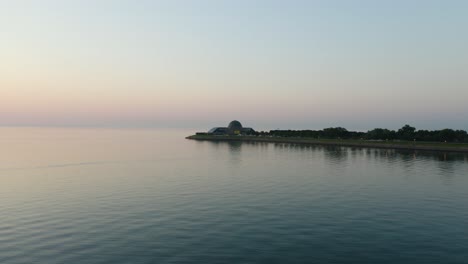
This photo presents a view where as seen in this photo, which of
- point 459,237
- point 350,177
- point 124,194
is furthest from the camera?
point 350,177

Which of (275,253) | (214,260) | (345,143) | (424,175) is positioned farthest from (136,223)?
(345,143)

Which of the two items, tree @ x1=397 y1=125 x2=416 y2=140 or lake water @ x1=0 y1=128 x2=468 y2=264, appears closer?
lake water @ x1=0 y1=128 x2=468 y2=264

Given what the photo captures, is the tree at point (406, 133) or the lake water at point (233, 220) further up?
the tree at point (406, 133)

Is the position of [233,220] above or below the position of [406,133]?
below

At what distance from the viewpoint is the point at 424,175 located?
64125 millimetres

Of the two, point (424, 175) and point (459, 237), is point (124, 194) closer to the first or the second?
point (459, 237)

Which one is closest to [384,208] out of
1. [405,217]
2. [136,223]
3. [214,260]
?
[405,217]

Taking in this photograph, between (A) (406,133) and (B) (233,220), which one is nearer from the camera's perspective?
(B) (233,220)

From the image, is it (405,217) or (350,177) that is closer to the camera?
(405,217)

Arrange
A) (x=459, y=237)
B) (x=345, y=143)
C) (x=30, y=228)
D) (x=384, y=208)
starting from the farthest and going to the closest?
(x=345, y=143)
(x=384, y=208)
(x=30, y=228)
(x=459, y=237)

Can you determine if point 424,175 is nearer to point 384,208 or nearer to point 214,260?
point 384,208

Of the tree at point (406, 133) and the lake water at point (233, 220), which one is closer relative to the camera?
the lake water at point (233, 220)

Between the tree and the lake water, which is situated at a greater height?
the tree

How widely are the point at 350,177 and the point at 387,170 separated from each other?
52.3ft
